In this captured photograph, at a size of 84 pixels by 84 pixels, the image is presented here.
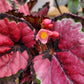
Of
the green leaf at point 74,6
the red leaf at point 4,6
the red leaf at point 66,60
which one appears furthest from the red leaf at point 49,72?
the green leaf at point 74,6

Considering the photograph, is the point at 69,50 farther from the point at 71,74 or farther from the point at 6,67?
the point at 6,67

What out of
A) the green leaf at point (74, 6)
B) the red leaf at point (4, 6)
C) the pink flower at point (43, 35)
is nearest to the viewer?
the pink flower at point (43, 35)

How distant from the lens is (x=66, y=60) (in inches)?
16.9

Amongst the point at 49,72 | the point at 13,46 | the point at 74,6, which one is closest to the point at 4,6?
the point at 13,46

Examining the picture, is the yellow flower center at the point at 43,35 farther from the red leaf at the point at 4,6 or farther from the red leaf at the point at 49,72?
the red leaf at the point at 4,6

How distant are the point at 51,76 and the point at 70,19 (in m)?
0.18

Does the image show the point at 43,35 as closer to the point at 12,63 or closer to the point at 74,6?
the point at 12,63

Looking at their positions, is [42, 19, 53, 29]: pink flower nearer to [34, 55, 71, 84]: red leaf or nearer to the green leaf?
[34, 55, 71, 84]: red leaf

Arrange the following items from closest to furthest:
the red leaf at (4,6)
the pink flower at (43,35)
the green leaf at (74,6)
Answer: the pink flower at (43,35), the red leaf at (4,6), the green leaf at (74,6)

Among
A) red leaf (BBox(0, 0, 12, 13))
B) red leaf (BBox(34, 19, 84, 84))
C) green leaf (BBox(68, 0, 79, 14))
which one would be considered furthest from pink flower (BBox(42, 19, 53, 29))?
green leaf (BBox(68, 0, 79, 14))

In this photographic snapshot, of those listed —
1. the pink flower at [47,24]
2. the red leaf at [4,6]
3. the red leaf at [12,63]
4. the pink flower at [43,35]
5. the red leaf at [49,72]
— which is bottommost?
the red leaf at [49,72]

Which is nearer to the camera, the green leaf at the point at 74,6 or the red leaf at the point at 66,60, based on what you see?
the red leaf at the point at 66,60

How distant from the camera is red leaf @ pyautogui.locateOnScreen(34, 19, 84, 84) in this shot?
0.40 m

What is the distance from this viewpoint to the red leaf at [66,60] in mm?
405
